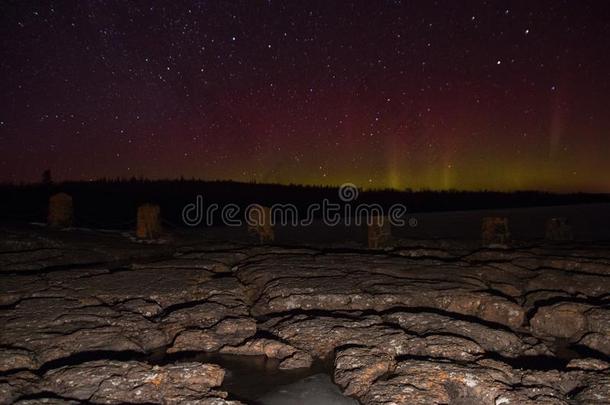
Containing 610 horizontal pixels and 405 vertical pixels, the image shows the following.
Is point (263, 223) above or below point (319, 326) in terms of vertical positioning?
above

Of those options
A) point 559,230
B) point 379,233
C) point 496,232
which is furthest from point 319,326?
point 559,230

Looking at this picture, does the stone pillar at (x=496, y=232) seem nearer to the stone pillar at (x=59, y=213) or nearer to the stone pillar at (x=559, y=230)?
the stone pillar at (x=559, y=230)

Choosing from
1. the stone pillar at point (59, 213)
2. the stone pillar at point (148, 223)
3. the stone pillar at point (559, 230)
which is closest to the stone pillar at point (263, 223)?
the stone pillar at point (148, 223)

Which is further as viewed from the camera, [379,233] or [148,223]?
[148,223]

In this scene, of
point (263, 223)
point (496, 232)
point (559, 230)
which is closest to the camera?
point (496, 232)

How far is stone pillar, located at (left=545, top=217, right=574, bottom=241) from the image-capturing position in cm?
968

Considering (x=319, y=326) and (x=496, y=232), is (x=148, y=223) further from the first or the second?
(x=496, y=232)

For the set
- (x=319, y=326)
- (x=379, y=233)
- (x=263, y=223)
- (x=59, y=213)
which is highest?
(x=59, y=213)

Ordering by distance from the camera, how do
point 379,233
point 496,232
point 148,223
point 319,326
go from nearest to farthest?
point 319,326
point 496,232
point 379,233
point 148,223

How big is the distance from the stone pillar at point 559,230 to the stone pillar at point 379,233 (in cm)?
373

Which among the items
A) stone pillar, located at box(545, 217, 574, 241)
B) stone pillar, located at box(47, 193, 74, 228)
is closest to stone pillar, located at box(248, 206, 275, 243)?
stone pillar, located at box(47, 193, 74, 228)

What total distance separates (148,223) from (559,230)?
9207mm

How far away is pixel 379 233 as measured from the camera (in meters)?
9.27

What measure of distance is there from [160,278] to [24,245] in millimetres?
3849
